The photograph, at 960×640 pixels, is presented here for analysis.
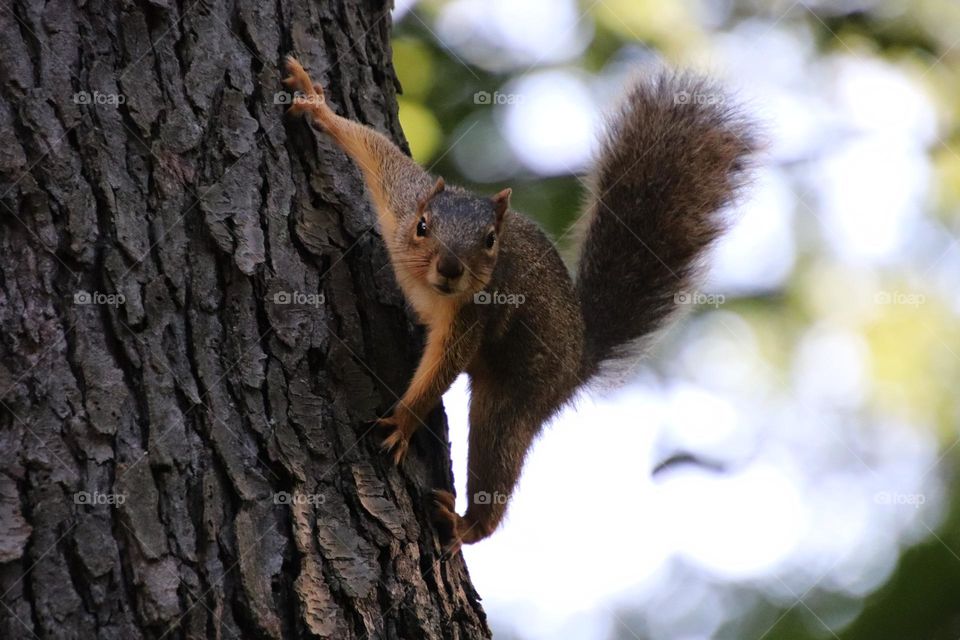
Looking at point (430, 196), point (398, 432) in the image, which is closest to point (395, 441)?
point (398, 432)

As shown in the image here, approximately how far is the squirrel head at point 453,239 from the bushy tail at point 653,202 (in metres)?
0.61

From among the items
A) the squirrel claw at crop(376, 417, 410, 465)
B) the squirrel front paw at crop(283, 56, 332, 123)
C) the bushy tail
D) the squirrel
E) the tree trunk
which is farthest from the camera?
the bushy tail

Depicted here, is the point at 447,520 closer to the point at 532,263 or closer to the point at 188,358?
the point at 188,358

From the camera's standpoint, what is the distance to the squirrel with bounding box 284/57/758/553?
3115 mm

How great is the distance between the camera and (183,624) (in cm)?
201

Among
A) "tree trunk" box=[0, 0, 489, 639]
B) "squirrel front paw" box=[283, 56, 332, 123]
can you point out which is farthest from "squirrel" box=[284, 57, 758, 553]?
"tree trunk" box=[0, 0, 489, 639]

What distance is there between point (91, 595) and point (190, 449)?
14.3 inches

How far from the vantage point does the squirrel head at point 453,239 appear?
3215 mm

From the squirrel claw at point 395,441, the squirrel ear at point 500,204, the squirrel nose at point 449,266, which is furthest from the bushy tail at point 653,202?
the squirrel claw at point 395,441

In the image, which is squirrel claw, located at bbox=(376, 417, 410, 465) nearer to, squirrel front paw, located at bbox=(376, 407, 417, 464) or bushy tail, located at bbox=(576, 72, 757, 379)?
squirrel front paw, located at bbox=(376, 407, 417, 464)

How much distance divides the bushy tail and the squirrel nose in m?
0.94

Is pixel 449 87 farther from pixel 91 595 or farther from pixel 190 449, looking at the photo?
pixel 91 595

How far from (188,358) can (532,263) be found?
1.60 meters

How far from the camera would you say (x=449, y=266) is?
3207 millimetres
